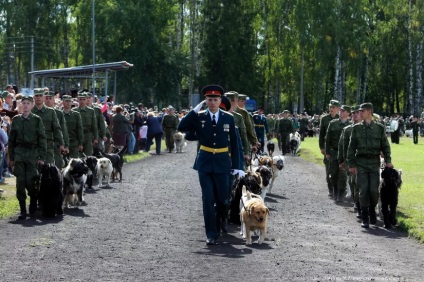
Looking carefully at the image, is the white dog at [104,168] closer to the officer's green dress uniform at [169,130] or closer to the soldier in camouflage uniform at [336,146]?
the soldier in camouflage uniform at [336,146]

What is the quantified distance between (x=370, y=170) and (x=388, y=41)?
Answer: 6738 centimetres

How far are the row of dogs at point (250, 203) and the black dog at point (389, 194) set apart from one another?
200 cm

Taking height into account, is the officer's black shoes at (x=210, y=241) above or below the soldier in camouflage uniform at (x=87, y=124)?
below

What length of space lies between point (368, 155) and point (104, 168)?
346 inches

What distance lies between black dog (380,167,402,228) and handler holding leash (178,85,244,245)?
326 cm

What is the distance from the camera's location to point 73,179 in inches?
702

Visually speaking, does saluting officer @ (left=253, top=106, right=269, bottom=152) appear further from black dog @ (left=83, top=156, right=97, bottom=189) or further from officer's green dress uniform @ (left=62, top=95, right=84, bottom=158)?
officer's green dress uniform @ (left=62, top=95, right=84, bottom=158)

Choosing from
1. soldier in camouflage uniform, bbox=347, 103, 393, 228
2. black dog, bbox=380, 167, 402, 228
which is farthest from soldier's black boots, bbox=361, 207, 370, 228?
black dog, bbox=380, 167, 402, 228

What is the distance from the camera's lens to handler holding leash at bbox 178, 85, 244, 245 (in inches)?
520

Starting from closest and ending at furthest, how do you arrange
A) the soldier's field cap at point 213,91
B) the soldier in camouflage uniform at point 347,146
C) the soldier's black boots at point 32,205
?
the soldier's field cap at point 213,91 → the soldier's black boots at point 32,205 → the soldier in camouflage uniform at point 347,146

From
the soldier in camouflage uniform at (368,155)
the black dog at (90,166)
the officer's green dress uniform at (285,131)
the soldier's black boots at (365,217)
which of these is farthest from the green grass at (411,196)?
the black dog at (90,166)

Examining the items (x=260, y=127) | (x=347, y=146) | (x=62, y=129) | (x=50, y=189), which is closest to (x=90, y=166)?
(x=62, y=129)

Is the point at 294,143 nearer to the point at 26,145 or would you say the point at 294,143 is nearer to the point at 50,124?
the point at 50,124

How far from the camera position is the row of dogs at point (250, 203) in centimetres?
1305
